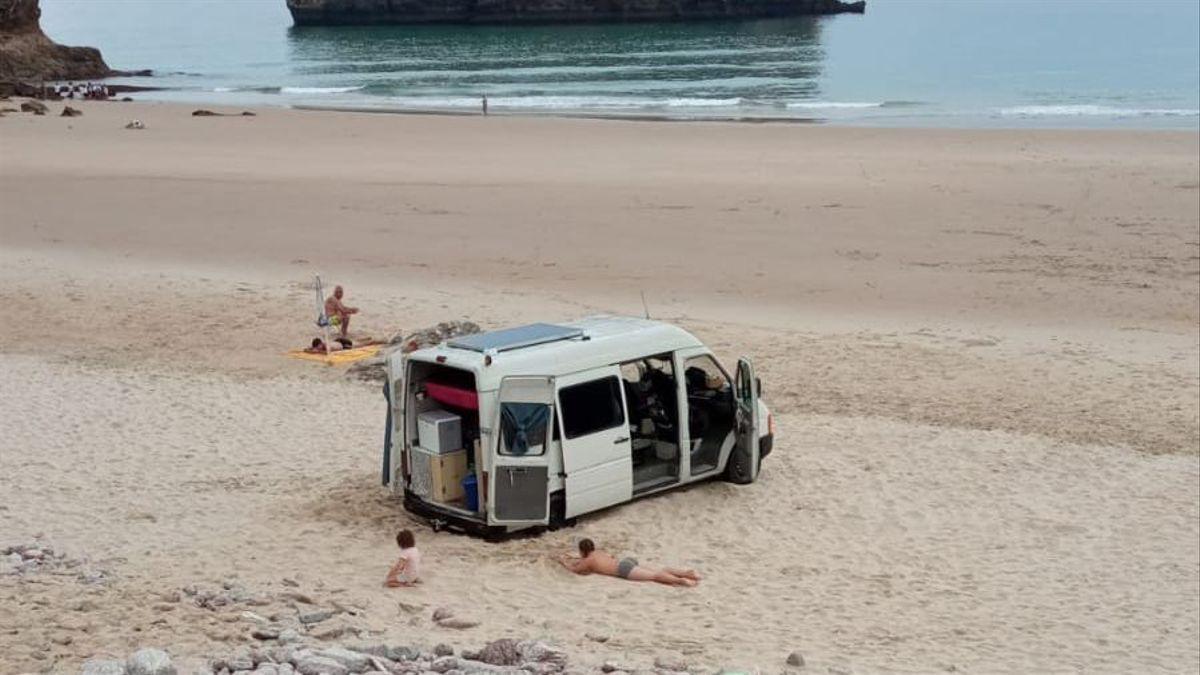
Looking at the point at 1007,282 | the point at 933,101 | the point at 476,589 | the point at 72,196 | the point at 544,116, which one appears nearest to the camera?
Answer: the point at 476,589

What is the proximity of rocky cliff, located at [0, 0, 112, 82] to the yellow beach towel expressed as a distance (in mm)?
52739

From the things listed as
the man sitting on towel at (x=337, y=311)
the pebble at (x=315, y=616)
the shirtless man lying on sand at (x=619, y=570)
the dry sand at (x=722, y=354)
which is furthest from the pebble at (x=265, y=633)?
the man sitting on towel at (x=337, y=311)

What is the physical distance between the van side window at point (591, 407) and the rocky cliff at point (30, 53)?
196 ft

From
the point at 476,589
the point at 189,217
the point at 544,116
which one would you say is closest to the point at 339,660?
the point at 476,589

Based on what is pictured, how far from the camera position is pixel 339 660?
7.53 meters

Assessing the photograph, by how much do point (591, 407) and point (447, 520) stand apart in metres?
1.54

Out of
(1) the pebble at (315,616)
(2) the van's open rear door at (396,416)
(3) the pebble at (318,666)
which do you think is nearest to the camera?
(3) the pebble at (318,666)

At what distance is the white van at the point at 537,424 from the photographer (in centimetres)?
1123

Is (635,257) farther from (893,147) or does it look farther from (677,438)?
(893,147)

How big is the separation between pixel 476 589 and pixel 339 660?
2.75m

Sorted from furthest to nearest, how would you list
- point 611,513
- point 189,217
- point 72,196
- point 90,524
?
point 72,196, point 189,217, point 611,513, point 90,524

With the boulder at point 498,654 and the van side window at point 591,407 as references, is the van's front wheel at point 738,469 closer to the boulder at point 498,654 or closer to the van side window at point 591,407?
the van side window at point 591,407

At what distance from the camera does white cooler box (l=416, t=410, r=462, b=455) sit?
1154cm

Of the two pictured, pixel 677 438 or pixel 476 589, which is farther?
pixel 677 438
